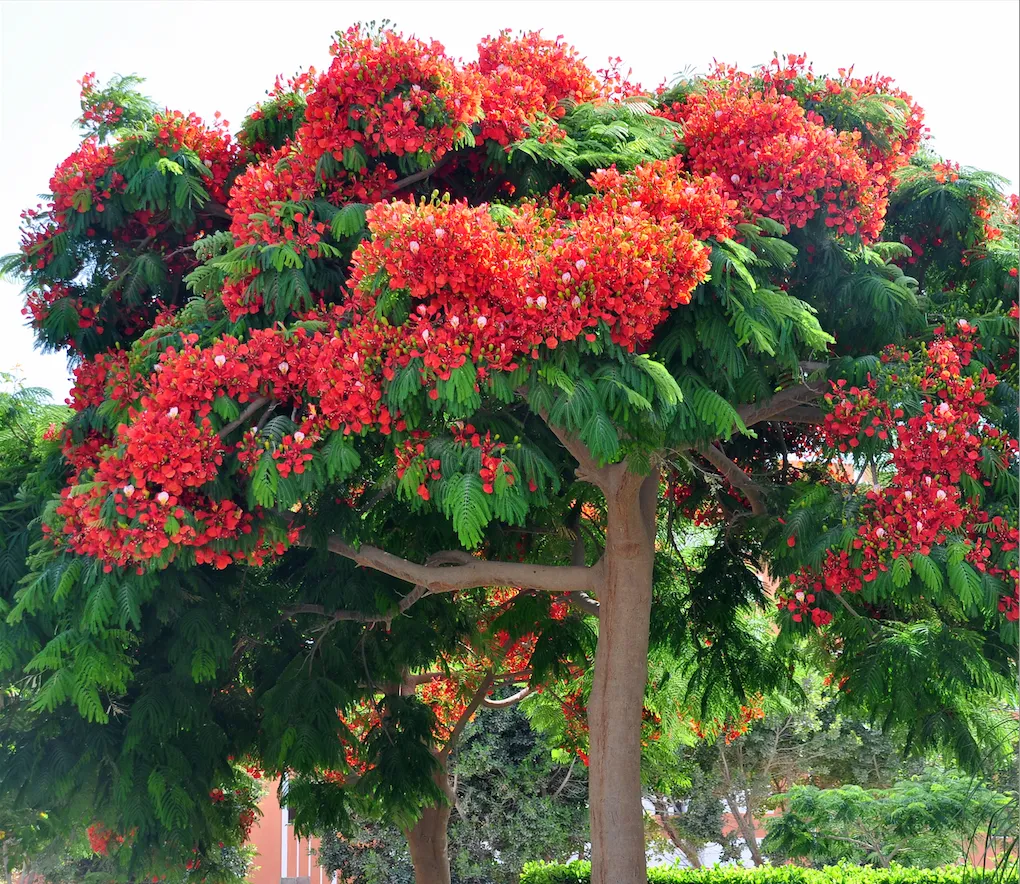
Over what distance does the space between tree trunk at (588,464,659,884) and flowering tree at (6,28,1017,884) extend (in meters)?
0.02

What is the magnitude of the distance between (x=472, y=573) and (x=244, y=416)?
242 centimetres

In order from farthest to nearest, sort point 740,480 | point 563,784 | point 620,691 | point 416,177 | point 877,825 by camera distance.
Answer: point 563,784
point 877,825
point 740,480
point 620,691
point 416,177

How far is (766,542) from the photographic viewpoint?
825 centimetres

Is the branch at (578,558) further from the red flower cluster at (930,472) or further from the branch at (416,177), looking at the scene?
the branch at (416,177)

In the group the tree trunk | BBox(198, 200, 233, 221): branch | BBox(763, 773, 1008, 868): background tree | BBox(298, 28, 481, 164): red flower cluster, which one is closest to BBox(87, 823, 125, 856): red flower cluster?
the tree trunk

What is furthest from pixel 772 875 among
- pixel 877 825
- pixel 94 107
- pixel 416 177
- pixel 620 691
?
pixel 94 107

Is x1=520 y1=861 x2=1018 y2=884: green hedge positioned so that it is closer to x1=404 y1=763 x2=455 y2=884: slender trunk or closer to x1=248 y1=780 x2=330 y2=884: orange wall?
x1=404 y1=763 x2=455 y2=884: slender trunk

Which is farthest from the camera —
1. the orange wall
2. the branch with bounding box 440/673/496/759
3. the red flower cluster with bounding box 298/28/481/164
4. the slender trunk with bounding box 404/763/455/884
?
the orange wall

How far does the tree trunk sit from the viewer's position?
823 cm

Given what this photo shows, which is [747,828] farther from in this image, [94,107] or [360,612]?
[94,107]

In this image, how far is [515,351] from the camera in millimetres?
6258

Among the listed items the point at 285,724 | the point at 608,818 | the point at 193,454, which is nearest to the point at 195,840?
the point at 285,724

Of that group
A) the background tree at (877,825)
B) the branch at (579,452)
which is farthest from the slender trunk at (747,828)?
the branch at (579,452)

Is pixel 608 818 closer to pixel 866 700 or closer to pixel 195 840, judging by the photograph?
pixel 866 700
